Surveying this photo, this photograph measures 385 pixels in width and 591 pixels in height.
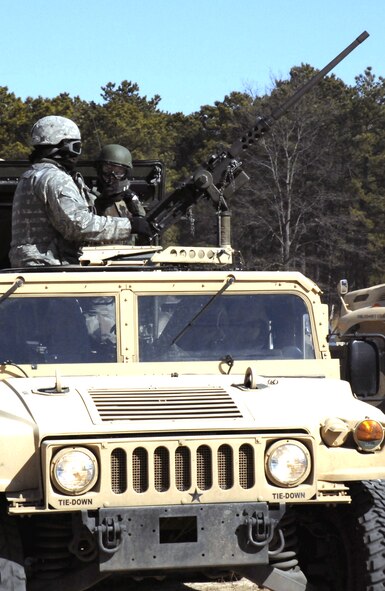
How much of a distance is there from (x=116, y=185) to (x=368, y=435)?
4.84 meters

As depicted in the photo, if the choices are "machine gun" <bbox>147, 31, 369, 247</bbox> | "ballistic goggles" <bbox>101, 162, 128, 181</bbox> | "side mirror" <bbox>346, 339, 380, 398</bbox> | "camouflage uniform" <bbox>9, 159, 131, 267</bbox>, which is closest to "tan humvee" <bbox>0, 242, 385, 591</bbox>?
"side mirror" <bbox>346, 339, 380, 398</bbox>

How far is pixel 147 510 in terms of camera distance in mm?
4980

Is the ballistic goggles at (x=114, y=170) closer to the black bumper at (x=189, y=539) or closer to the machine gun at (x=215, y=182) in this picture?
the machine gun at (x=215, y=182)

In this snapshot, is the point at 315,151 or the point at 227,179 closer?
the point at 227,179

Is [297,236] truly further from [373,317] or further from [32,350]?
[32,350]

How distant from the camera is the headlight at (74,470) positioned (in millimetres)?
4953

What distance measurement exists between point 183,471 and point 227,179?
25.4 ft

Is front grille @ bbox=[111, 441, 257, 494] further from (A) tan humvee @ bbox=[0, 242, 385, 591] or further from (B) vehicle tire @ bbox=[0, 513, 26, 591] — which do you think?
(B) vehicle tire @ bbox=[0, 513, 26, 591]

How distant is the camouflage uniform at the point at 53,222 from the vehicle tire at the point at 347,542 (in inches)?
81.4

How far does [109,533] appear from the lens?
16.2ft

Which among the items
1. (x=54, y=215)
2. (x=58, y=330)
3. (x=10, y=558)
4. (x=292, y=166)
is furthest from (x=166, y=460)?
(x=292, y=166)

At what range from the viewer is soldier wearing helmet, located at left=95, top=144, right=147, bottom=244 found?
379 inches

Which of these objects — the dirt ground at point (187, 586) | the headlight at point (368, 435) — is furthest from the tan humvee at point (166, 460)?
the dirt ground at point (187, 586)

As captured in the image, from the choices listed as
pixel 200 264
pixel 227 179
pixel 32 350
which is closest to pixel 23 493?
pixel 32 350
